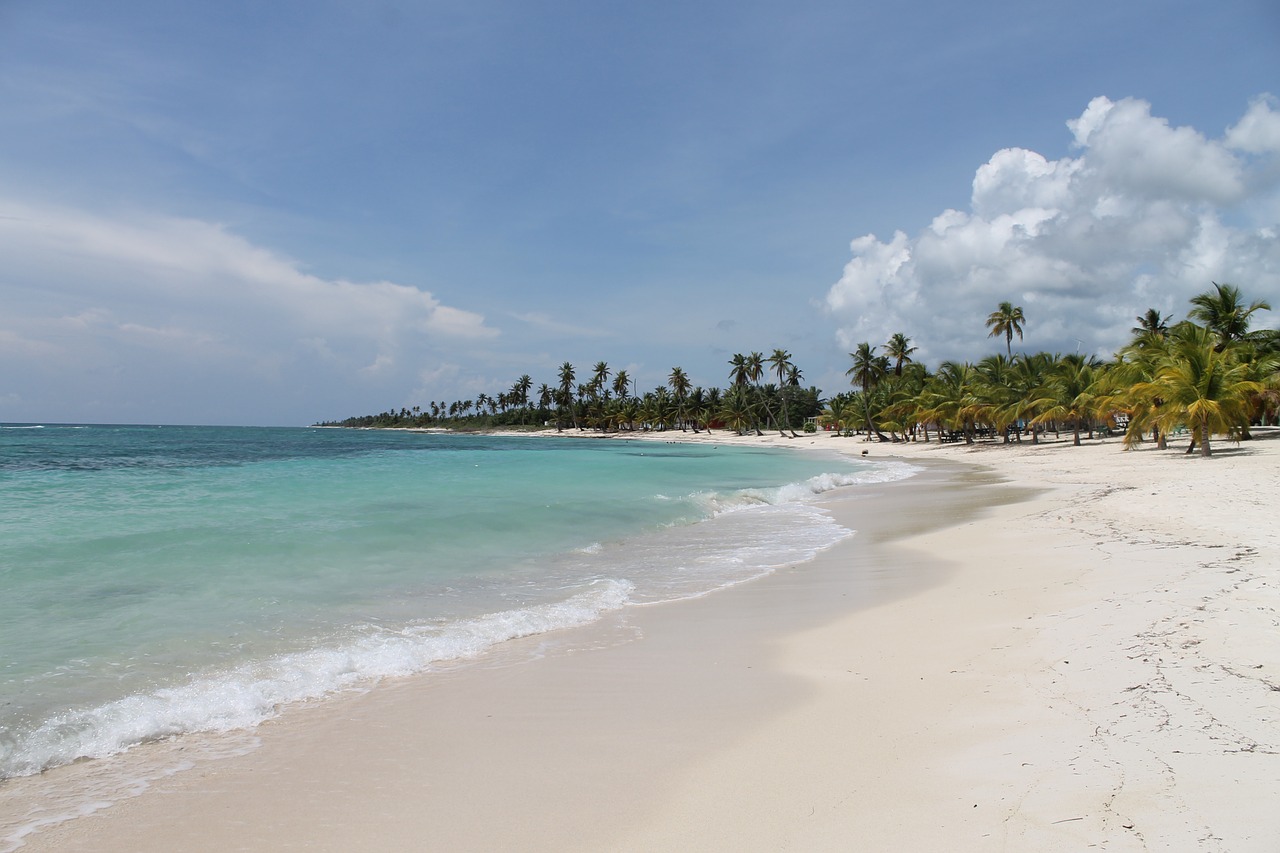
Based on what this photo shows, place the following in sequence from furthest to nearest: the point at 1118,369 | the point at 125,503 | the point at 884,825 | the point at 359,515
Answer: the point at 1118,369 < the point at 125,503 < the point at 359,515 < the point at 884,825

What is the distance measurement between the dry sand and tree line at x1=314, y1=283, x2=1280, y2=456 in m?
19.8

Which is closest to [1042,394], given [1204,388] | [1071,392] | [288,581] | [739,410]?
[1071,392]

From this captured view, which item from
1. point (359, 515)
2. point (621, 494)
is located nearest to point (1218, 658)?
point (359, 515)

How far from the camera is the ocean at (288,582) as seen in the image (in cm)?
496

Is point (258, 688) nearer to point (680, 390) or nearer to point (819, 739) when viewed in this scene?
point (819, 739)

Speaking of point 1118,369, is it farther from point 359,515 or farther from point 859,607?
point 359,515

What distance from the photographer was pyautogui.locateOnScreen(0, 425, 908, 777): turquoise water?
4.97 m

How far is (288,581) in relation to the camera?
8.69 m

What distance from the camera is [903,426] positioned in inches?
2391

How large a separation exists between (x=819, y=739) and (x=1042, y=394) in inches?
1641

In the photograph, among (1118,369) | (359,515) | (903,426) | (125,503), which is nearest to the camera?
(359,515)

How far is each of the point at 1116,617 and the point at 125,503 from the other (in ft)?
65.5

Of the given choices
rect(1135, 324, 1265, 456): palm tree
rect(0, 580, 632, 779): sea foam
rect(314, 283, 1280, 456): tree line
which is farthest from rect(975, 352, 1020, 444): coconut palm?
rect(0, 580, 632, 779): sea foam

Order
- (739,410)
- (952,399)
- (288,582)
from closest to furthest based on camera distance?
(288,582)
(952,399)
(739,410)
